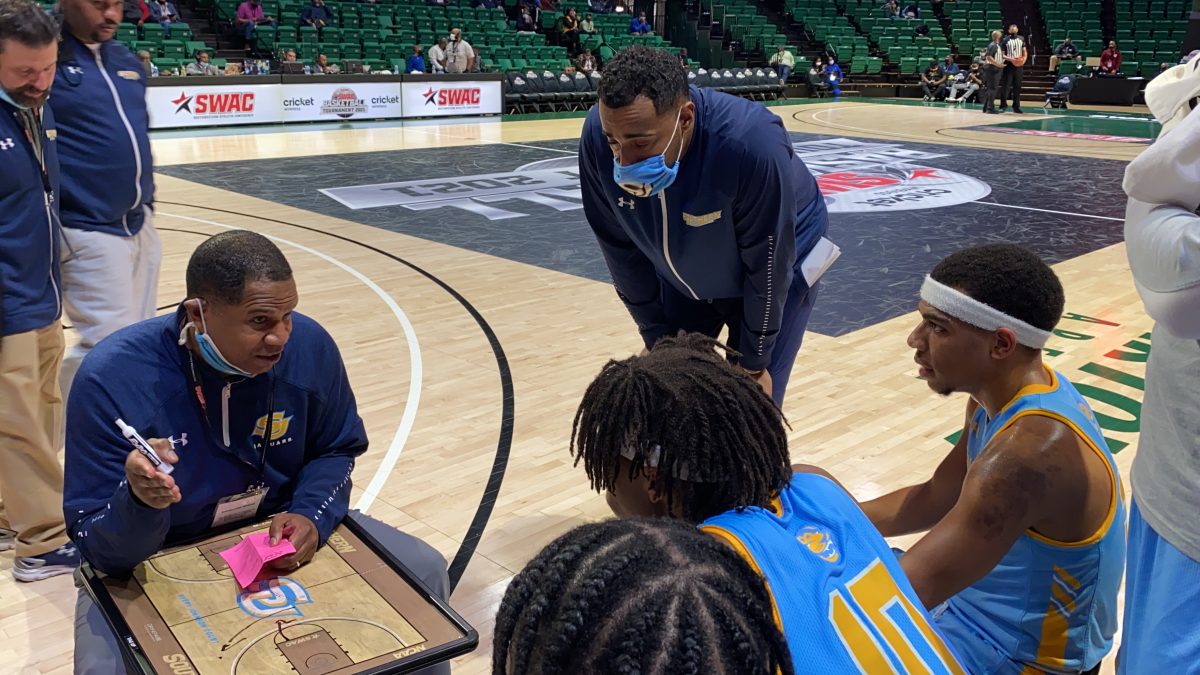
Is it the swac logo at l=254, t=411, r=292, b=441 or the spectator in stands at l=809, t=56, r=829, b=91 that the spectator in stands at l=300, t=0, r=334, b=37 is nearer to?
the spectator in stands at l=809, t=56, r=829, b=91

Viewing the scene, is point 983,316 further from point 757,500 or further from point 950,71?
point 950,71

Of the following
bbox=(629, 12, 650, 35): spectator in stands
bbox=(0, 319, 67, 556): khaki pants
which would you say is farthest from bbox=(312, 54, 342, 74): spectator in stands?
bbox=(0, 319, 67, 556): khaki pants

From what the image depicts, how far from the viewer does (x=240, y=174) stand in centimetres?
1055

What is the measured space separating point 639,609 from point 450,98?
1708 cm

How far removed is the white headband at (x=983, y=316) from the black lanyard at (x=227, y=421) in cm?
139

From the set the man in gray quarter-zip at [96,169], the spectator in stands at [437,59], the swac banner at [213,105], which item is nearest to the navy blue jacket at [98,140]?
the man in gray quarter-zip at [96,169]

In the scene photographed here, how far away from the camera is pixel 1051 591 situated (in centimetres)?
176

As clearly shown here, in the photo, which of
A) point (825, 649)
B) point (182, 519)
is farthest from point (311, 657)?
point (825, 649)

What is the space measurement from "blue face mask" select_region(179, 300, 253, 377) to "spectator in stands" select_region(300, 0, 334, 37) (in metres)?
16.7

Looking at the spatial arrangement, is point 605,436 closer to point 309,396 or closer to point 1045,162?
point 309,396

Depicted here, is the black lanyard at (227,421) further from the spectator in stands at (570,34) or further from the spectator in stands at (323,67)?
the spectator in stands at (570,34)

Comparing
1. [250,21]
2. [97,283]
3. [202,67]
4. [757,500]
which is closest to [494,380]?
[97,283]

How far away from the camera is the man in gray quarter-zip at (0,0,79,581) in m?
2.76

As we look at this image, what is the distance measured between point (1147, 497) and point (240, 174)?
33.7 feet
